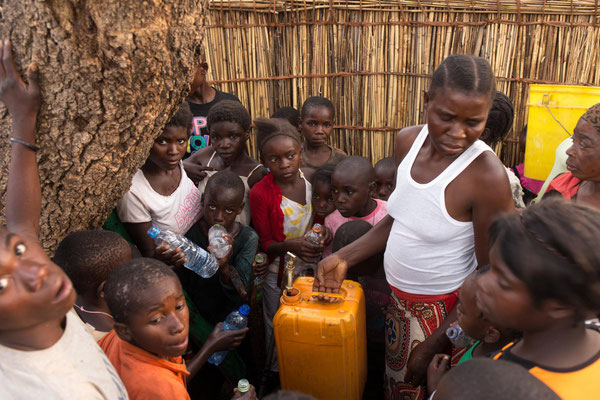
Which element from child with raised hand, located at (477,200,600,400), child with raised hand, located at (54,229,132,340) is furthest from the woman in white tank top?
child with raised hand, located at (54,229,132,340)

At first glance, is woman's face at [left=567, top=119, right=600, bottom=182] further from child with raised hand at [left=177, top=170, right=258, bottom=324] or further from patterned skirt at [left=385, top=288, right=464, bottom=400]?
child with raised hand at [left=177, top=170, right=258, bottom=324]

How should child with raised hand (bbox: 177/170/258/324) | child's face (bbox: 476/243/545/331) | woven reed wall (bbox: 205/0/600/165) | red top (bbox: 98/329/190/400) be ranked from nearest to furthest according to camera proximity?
child's face (bbox: 476/243/545/331) < red top (bbox: 98/329/190/400) < child with raised hand (bbox: 177/170/258/324) < woven reed wall (bbox: 205/0/600/165)

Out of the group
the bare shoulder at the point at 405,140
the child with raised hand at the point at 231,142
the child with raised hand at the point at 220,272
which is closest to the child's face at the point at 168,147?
the child with raised hand at the point at 220,272

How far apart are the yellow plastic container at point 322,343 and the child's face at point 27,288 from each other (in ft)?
3.76

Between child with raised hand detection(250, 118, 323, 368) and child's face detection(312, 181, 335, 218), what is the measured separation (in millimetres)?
72

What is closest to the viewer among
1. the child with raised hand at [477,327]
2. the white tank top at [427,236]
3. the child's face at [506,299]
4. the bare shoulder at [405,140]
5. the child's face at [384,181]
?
the child's face at [506,299]

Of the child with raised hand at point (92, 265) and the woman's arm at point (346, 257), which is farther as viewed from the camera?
the woman's arm at point (346, 257)

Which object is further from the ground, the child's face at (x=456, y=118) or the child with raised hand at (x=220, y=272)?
the child's face at (x=456, y=118)

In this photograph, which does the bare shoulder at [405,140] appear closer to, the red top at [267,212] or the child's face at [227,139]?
the red top at [267,212]

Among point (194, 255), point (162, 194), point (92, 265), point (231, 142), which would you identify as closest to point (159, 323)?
point (92, 265)

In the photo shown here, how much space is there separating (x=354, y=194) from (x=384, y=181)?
2.48 feet

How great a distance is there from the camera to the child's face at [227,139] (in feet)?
10.8

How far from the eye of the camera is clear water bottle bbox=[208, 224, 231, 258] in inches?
103

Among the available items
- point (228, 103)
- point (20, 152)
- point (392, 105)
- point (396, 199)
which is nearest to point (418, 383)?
point (396, 199)
